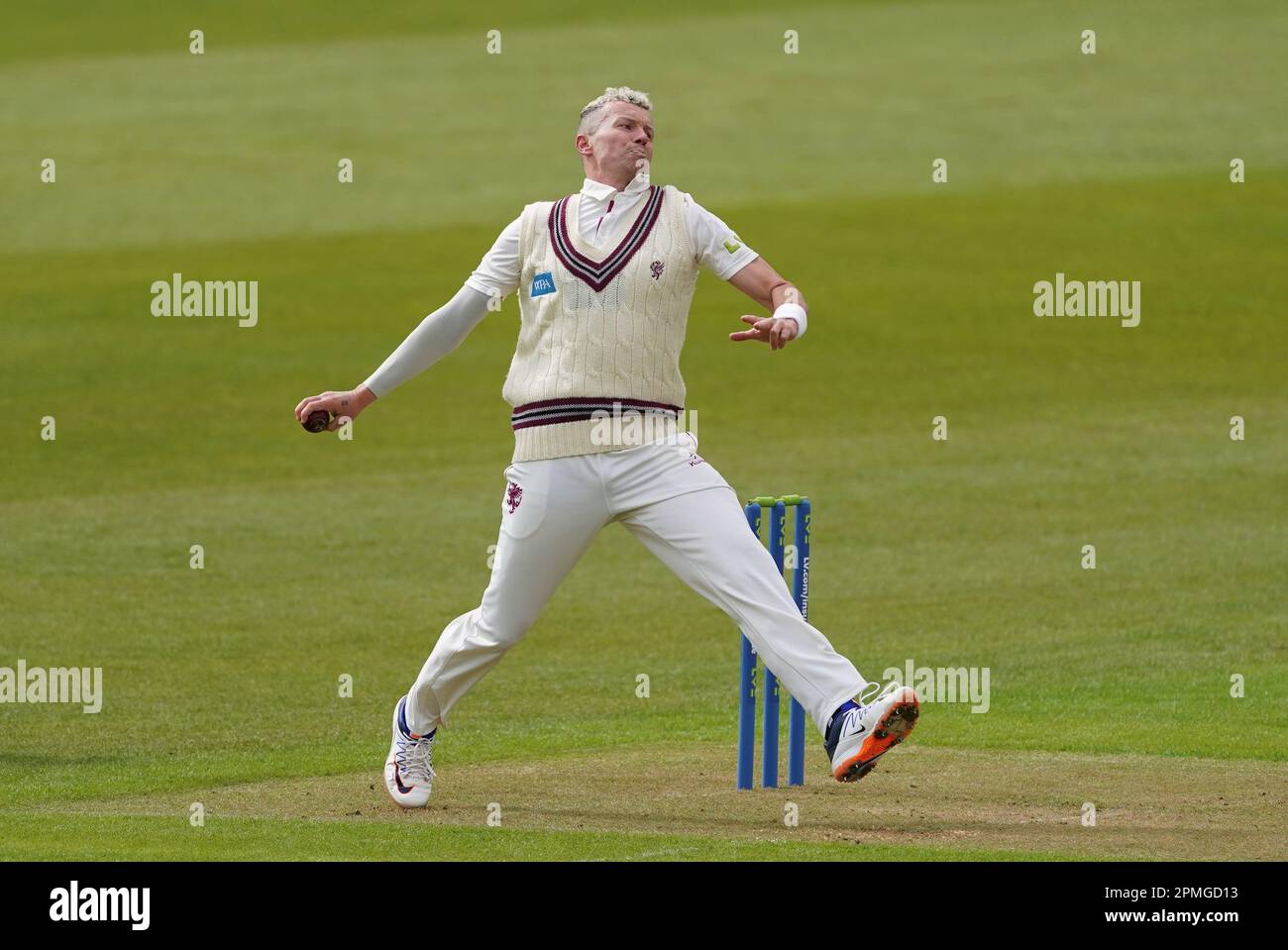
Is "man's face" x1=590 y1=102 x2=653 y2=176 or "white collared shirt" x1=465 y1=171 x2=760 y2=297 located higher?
"man's face" x1=590 y1=102 x2=653 y2=176

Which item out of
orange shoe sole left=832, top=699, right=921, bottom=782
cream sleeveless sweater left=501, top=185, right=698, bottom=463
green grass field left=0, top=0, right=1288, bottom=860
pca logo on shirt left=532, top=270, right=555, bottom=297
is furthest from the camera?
green grass field left=0, top=0, right=1288, bottom=860

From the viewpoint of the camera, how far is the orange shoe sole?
8000 mm

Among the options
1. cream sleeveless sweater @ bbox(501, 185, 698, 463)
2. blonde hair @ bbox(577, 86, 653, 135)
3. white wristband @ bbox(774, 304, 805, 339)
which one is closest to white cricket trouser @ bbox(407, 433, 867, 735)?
cream sleeveless sweater @ bbox(501, 185, 698, 463)

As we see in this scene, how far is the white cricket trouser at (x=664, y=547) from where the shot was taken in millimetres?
8328

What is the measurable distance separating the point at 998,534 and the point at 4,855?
11266 mm

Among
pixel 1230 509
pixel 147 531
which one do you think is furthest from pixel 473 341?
pixel 1230 509

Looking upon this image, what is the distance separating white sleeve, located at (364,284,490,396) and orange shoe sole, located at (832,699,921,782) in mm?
2363

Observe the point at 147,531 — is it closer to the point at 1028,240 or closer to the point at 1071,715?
the point at 1071,715

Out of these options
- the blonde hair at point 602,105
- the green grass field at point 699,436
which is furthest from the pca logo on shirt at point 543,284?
the green grass field at point 699,436

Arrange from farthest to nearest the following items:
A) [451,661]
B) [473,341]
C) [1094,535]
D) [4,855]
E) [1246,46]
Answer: [1246,46]
[473,341]
[1094,535]
[451,661]
[4,855]

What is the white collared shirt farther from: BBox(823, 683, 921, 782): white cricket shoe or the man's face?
BBox(823, 683, 921, 782): white cricket shoe

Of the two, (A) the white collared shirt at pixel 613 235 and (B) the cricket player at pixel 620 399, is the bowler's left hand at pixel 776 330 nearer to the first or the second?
(B) the cricket player at pixel 620 399

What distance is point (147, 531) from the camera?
18.5 metres

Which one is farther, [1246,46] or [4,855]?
[1246,46]
